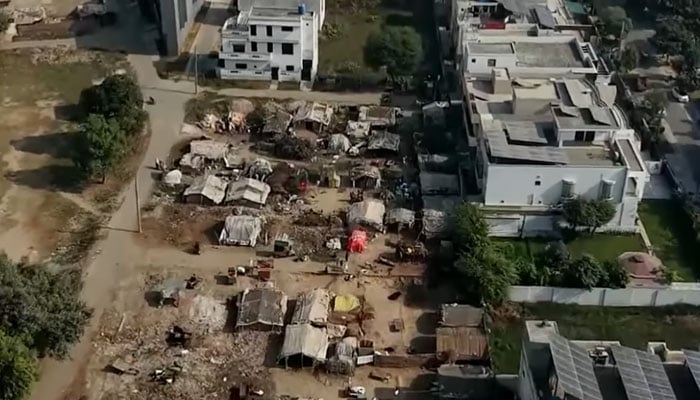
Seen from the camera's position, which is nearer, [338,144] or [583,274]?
[583,274]

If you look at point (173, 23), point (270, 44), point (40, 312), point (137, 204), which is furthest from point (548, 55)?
point (40, 312)

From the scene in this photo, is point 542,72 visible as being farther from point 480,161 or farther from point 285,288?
point 285,288

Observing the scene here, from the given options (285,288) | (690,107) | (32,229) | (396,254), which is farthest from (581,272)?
(32,229)

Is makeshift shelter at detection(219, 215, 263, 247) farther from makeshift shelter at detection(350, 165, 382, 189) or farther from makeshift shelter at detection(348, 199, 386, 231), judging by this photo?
makeshift shelter at detection(350, 165, 382, 189)

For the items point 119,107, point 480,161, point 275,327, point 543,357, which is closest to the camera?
point 543,357

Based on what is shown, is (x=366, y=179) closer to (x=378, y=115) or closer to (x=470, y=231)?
(x=378, y=115)

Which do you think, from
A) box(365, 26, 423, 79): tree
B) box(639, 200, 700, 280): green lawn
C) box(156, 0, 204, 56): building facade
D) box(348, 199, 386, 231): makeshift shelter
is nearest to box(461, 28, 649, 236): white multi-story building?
box(639, 200, 700, 280): green lawn

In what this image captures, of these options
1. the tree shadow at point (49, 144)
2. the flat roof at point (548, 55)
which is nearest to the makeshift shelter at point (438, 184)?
the flat roof at point (548, 55)
